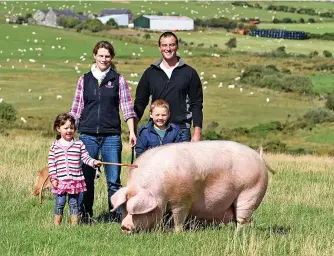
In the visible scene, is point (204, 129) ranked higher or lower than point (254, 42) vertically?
lower

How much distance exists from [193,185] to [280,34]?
144236mm

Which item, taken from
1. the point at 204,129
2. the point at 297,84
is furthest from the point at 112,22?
the point at 204,129

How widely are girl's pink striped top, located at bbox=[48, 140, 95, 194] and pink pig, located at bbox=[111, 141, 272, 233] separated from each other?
1048mm

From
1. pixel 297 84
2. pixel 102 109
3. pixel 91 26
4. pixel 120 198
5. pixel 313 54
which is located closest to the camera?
→ pixel 120 198

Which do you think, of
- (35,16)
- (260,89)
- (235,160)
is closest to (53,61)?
(260,89)

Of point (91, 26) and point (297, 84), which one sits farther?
point (91, 26)

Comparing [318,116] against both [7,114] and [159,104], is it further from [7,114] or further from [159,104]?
[159,104]

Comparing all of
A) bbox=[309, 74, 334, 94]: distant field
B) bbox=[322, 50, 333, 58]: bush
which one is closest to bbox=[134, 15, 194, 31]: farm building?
bbox=[322, 50, 333, 58]: bush

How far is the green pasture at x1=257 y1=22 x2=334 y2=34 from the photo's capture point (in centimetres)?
15325

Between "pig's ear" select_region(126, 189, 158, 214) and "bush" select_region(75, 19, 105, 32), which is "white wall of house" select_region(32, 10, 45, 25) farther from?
"pig's ear" select_region(126, 189, 158, 214)

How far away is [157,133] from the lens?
32.4 ft

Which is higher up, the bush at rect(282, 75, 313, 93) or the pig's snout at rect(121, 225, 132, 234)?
the pig's snout at rect(121, 225, 132, 234)

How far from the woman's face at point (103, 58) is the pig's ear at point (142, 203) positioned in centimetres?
231

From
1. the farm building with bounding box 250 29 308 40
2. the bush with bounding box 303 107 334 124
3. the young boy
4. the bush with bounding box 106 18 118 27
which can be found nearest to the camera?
the young boy
